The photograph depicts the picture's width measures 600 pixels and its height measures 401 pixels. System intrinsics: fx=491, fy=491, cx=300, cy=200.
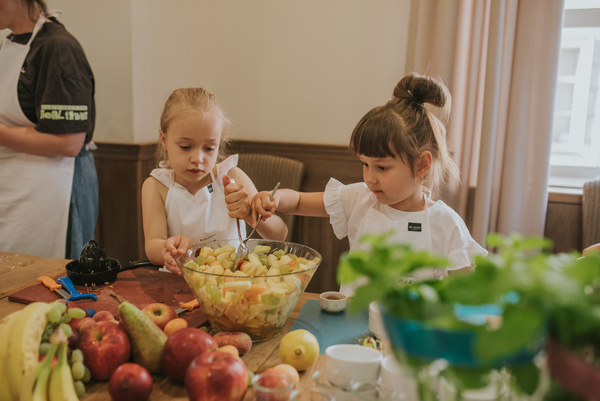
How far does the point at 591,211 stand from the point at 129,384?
231cm

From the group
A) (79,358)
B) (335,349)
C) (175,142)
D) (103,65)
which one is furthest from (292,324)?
(103,65)

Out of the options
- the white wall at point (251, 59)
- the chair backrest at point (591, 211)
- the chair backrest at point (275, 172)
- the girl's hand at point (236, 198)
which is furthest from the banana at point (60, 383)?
the chair backrest at point (591, 211)

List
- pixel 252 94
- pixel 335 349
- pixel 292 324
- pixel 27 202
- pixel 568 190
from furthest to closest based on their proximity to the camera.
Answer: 1. pixel 252 94
2. pixel 568 190
3. pixel 27 202
4. pixel 292 324
5. pixel 335 349

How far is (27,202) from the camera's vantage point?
2119 millimetres

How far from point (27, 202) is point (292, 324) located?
1526mm

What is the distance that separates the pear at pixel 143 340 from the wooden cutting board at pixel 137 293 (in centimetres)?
23

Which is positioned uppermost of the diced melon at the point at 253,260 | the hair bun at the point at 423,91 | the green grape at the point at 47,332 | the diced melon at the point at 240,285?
the hair bun at the point at 423,91

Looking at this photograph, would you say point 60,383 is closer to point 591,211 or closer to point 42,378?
point 42,378

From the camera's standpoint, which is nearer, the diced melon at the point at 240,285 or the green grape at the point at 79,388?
the green grape at the point at 79,388

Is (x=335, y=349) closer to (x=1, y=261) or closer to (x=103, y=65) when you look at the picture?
(x=1, y=261)

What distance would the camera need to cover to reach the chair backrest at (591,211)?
2.36 meters

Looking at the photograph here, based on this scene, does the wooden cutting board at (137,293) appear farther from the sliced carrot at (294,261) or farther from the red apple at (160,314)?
the sliced carrot at (294,261)

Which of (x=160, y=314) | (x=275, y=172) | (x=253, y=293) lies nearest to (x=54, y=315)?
(x=160, y=314)

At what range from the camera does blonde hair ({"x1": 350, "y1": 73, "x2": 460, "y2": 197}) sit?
4.88 ft
